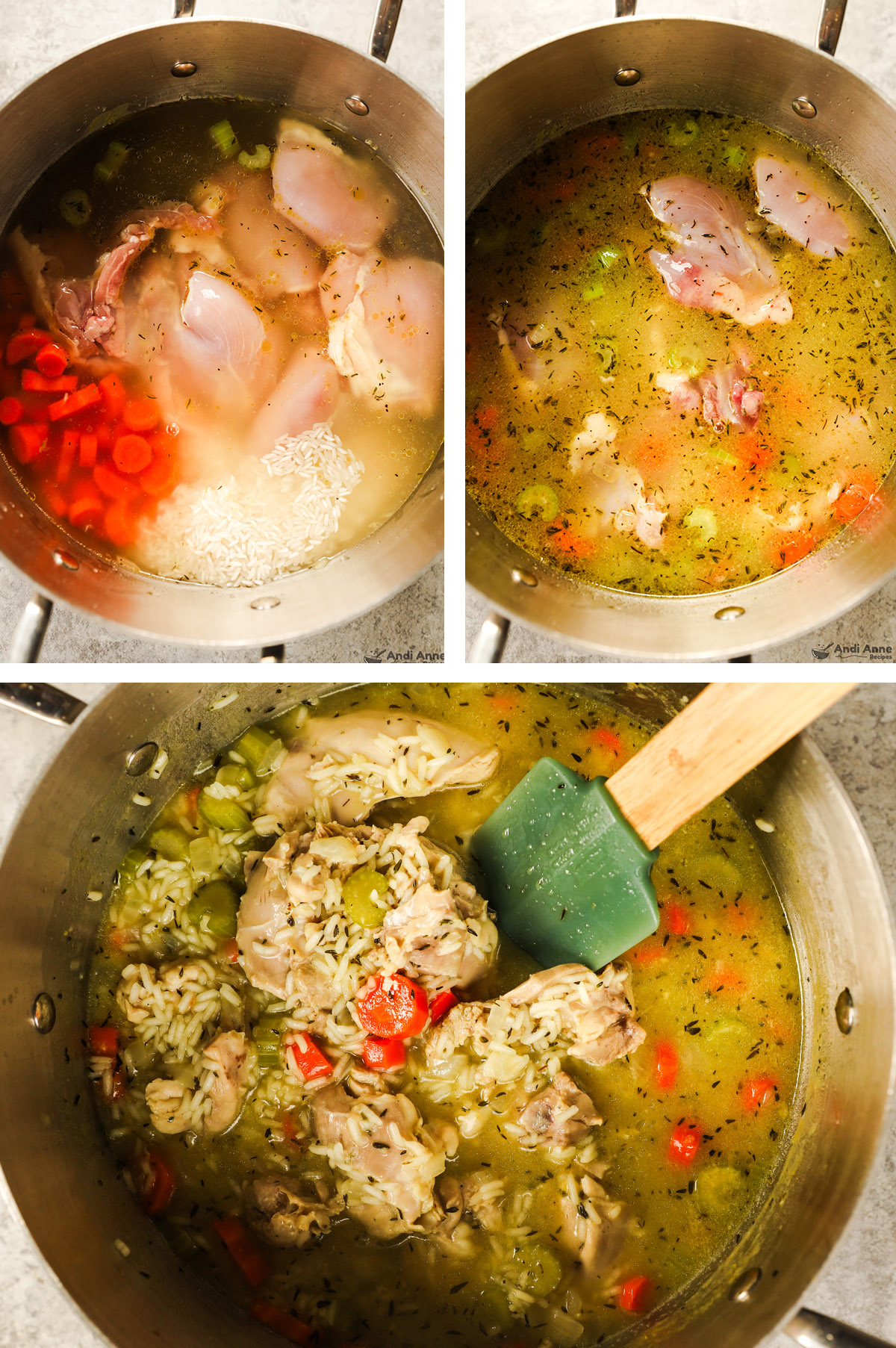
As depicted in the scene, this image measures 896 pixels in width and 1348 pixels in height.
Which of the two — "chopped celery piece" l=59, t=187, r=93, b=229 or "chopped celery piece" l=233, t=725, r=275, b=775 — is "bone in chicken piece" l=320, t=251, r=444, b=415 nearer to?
"chopped celery piece" l=59, t=187, r=93, b=229

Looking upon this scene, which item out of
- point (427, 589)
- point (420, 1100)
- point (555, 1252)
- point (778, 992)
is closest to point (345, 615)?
point (427, 589)

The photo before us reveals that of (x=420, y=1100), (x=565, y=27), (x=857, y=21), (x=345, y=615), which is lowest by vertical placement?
(x=420, y=1100)

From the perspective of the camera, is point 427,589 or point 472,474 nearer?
point 472,474

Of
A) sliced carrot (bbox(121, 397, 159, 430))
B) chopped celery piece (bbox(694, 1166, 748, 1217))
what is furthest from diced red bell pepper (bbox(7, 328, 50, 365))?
chopped celery piece (bbox(694, 1166, 748, 1217))

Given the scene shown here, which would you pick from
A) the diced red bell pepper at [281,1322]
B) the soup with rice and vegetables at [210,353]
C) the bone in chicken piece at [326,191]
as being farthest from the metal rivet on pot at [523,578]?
the diced red bell pepper at [281,1322]

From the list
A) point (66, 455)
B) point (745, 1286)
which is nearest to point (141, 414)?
point (66, 455)

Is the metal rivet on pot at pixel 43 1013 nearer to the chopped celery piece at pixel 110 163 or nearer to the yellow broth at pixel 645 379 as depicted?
the yellow broth at pixel 645 379

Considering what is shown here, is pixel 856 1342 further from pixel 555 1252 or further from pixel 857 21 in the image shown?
pixel 857 21
